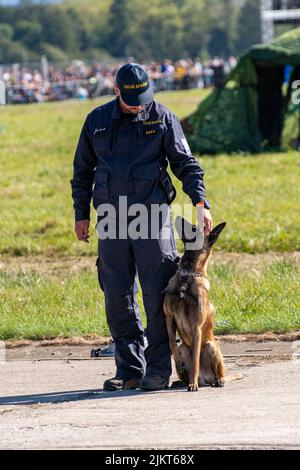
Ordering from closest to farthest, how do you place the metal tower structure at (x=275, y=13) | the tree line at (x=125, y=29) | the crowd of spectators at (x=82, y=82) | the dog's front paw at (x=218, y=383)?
the dog's front paw at (x=218, y=383), the metal tower structure at (x=275, y=13), the crowd of spectators at (x=82, y=82), the tree line at (x=125, y=29)

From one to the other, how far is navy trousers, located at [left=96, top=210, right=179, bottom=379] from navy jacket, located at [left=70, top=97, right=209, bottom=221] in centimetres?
26

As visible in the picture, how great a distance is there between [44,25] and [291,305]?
133730 millimetres

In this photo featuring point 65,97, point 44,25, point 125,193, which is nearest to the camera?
point 125,193

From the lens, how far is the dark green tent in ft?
74.5

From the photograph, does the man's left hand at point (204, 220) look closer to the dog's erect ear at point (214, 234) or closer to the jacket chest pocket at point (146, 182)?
the dog's erect ear at point (214, 234)

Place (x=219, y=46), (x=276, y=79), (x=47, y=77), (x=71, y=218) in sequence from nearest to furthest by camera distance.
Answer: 1. (x=71, y=218)
2. (x=276, y=79)
3. (x=47, y=77)
4. (x=219, y=46)

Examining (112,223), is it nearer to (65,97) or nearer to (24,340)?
(24,340)

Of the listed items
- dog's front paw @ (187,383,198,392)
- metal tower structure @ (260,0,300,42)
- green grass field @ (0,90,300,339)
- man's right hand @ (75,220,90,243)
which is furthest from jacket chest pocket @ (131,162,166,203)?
metal tower structure @ (260,0,300,42)

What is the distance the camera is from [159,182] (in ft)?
22.4

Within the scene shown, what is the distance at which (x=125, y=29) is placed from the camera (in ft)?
486

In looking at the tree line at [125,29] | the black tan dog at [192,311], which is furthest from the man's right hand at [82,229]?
the tree line at [125,29]

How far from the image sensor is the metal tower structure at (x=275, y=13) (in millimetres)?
52688

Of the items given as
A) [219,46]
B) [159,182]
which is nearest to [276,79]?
[159,182]

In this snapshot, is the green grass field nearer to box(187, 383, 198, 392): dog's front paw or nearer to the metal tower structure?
box(187, 383, 198, 392): dog's front paw
